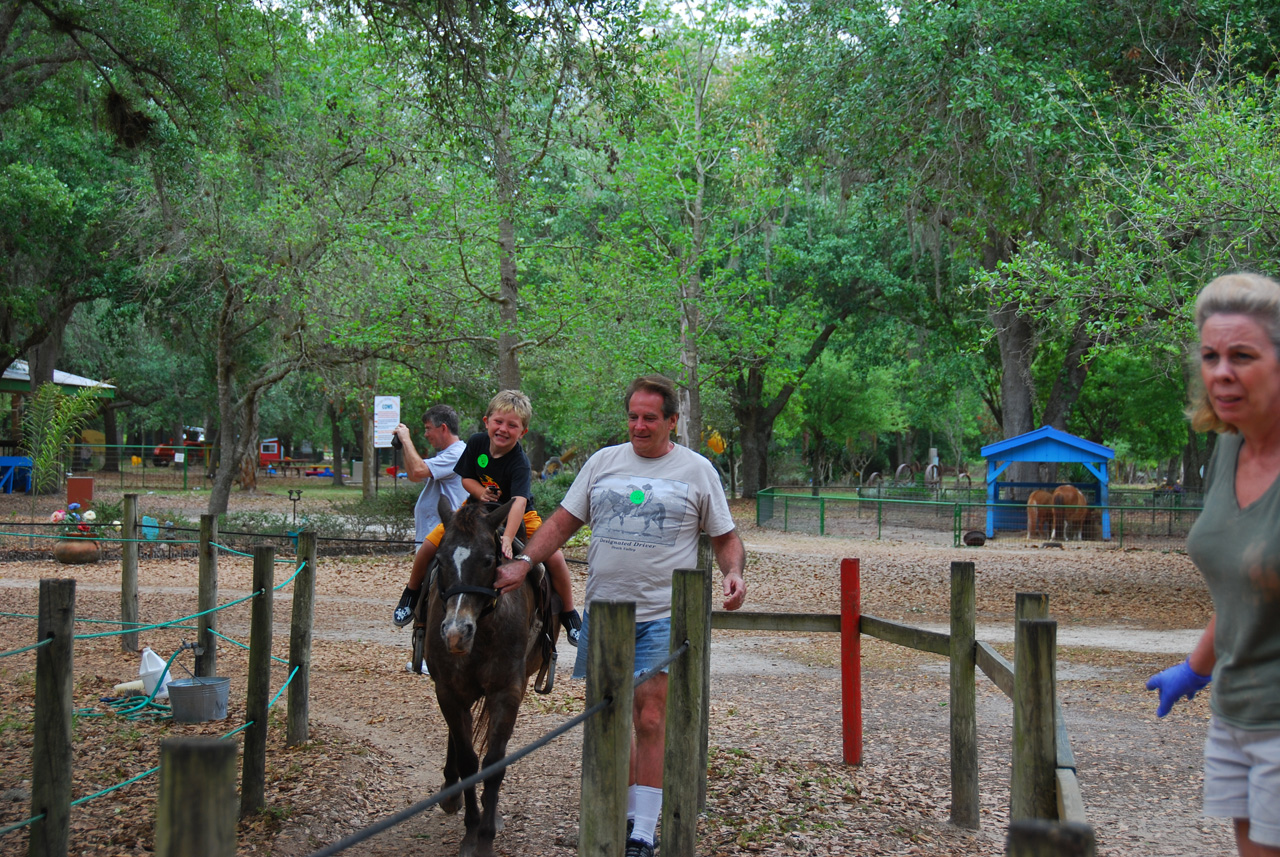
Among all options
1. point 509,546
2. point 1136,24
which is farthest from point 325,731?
point 1136,24

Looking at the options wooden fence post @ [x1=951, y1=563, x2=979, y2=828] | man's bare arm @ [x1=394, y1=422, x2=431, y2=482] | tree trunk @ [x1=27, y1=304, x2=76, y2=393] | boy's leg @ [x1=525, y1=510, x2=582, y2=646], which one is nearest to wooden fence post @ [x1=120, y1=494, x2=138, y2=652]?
man's bare arm @ [x1=394, y1=422, x2=431, y2=482]

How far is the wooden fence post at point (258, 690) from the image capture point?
5.36 meters

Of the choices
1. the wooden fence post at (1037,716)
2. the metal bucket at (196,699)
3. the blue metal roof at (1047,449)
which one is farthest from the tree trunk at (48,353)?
the wooden fence post at (1037,716)

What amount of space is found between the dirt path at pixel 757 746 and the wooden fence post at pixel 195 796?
12.2ft

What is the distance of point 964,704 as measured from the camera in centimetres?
543

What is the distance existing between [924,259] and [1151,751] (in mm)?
23466

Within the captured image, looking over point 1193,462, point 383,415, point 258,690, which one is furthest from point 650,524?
point 1193,462

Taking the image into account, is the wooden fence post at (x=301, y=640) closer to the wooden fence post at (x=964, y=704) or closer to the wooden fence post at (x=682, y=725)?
the wooden fence post at (x=682, y=725)

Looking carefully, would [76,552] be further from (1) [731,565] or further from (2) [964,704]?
(2) [964,704]

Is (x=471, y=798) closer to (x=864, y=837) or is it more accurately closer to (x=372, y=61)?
(x=864, y=837)

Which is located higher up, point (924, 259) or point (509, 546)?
point (924, 259)

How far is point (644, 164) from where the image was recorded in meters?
19.8

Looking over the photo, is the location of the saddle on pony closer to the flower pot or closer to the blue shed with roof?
the flower pot

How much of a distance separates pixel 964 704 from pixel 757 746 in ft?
6.71
